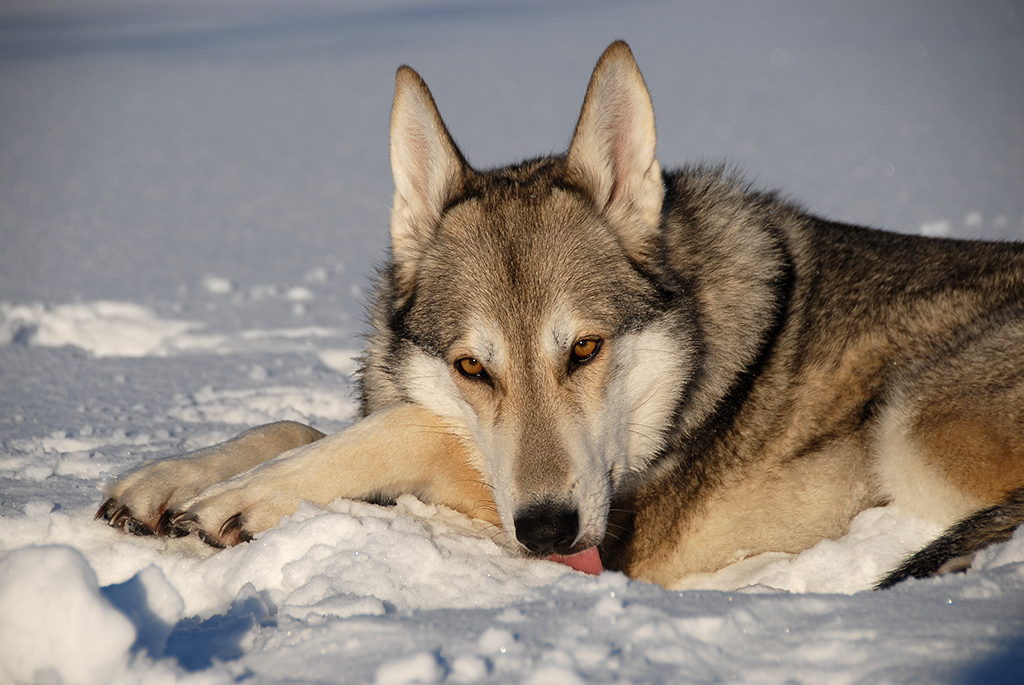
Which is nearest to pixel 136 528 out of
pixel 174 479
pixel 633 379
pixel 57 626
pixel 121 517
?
pixel 121 517

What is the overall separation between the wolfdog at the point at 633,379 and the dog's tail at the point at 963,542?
110 millimetres

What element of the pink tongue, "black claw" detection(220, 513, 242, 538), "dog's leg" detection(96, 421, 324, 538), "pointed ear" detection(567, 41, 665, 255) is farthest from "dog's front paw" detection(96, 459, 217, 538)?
"pointed ear" detection(567, 41, 665, 255)

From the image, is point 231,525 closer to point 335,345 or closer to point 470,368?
point 470,368

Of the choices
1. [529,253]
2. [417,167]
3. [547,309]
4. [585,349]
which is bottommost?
[585,349]

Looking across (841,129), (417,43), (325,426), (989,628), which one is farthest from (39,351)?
(417,43)

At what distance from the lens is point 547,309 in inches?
104

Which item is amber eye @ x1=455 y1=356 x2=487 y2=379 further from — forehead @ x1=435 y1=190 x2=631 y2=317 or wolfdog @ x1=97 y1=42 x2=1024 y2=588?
forehead @ x1=435 y1=190 x2=631 y2=317

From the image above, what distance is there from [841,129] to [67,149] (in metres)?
12.3

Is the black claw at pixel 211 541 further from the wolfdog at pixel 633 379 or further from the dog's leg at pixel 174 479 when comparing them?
the dog's leg at pixel 174 479

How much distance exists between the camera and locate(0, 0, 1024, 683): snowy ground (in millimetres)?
1644

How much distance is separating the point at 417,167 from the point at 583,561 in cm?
159

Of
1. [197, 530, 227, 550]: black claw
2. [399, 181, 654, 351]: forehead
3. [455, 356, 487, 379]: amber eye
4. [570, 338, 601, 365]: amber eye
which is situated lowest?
[197, 530, 227, 550]: black claw

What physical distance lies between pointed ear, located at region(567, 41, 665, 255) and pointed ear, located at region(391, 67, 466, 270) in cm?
48

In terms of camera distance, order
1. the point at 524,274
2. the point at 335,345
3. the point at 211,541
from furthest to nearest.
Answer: the point at 335,345
the point at 524,274
the point at 211,541
